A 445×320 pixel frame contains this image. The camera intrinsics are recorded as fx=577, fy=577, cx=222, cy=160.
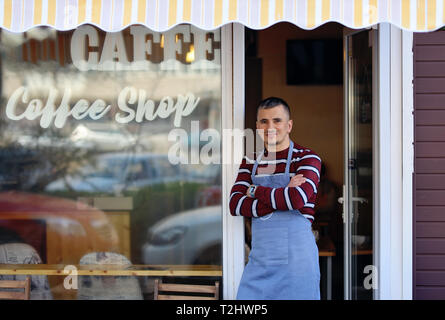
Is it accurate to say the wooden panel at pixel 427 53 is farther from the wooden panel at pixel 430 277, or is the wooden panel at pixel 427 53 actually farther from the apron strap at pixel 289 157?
the wooden panel at pixel 430 277

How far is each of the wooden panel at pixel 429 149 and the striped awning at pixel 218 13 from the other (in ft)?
3.20

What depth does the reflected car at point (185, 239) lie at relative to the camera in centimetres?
423

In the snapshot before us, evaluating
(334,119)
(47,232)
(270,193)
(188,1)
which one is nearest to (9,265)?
(47,232)

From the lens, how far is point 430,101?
143 inches

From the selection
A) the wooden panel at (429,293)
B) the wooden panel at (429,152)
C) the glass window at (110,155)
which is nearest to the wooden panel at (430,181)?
the wooden panel at (429,152)

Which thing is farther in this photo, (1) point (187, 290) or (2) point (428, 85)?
(1) point (187, 290)

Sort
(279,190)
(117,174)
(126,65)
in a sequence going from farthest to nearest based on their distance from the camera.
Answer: (117,174) < (126,65) < (279,190)

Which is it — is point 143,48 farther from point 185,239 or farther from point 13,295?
point 13,295

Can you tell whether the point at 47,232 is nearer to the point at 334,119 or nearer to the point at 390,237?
the point at 390,237

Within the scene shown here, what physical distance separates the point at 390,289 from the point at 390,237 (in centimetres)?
33

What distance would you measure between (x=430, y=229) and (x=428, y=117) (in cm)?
71

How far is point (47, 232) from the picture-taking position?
203 inches

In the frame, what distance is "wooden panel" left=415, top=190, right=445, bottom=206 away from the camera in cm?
364

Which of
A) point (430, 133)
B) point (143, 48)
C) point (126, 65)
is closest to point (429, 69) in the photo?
point (430, 133)
